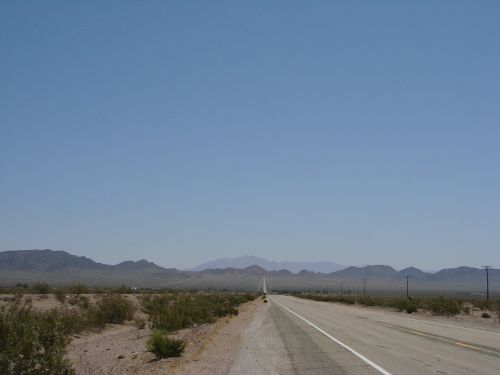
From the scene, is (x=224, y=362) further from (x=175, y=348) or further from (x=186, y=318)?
(x=186, y=318)

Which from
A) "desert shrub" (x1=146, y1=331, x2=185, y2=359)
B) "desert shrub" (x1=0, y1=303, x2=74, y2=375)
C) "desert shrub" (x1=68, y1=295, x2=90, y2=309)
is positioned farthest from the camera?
"desert shrub" (x1=68, y1=295, x2=90, y2=309)

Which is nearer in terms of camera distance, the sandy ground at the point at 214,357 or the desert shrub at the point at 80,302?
the sandy ground at the point at 214,357

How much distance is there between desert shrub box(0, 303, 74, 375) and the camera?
9844mm

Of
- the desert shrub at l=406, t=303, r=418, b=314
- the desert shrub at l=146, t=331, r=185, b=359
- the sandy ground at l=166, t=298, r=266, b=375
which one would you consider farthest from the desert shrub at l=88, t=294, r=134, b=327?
the desert shrub at l=406, t=303, r=418, b=314

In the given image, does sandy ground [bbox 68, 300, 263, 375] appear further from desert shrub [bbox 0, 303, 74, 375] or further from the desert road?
desert shrub [bbox 0, 303, 74, 375]

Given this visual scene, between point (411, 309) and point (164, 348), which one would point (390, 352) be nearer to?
point (164, 348)

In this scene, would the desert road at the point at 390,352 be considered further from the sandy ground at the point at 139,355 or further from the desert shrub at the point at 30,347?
the desert shrub at the point at 30,347

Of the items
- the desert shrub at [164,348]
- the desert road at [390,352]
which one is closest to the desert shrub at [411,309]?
the desert road at [390,352]

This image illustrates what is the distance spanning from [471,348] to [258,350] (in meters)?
6.55

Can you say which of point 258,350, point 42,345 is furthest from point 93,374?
point 258,350

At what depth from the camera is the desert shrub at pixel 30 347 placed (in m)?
9.84

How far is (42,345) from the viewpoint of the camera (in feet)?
34.8

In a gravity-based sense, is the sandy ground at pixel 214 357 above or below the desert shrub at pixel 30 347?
below

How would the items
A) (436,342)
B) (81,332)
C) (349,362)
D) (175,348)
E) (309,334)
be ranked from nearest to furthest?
(349,362) → (175,348) → (436,342) → (309,334) → (81,332)
